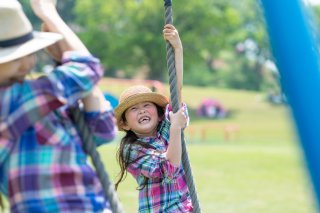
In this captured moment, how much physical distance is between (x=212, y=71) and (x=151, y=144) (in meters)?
51.8

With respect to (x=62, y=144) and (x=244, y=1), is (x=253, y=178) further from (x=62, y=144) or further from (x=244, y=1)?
(x=244, y=1)

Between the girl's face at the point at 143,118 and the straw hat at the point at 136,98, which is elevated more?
the straw hat at the point at 136,98

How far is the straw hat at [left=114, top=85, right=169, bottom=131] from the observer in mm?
3248

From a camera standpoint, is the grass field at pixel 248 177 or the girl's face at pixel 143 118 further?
the grass field at pixel 248 177

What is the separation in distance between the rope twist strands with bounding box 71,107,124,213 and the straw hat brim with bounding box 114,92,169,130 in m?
1.06

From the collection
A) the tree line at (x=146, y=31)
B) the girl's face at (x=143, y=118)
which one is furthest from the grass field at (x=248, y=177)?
the tree line at (x=146, y=31)

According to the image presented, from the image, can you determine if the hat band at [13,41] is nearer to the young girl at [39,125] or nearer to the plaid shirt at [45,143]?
the young girl at [39,125]

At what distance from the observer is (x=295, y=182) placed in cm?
1437

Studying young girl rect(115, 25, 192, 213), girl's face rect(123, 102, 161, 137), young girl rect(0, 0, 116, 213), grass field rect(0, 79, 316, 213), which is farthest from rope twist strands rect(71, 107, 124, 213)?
girl's face rect(123, 102, 161, 137)

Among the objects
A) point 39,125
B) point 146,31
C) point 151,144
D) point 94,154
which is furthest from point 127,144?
point 146,31

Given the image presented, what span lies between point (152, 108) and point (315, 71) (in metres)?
1.42

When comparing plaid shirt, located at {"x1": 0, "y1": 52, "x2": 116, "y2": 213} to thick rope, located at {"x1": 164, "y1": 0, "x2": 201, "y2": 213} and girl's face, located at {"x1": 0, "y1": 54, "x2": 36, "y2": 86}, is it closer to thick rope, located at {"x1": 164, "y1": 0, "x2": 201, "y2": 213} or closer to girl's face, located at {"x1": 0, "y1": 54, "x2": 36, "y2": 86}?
girl's face, located at {"x1": 0, "y1": 54, "x2": 36, "y2": 86}

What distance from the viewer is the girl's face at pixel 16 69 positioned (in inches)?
82.7

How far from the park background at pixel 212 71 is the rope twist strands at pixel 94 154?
1195 cm
